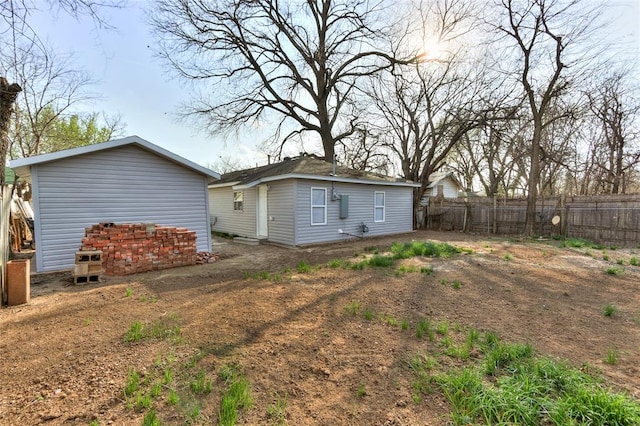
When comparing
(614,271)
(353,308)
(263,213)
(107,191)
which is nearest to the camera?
(353,308)

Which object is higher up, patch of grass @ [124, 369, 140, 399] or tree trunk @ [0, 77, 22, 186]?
tree trunk @ [0, 77, 22, 186]

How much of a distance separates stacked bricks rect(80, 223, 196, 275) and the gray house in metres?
0.97

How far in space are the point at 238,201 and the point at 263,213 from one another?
1965mm

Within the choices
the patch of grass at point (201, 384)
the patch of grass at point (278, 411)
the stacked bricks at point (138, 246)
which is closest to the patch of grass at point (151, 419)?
the patch of grass at point (201, 384)

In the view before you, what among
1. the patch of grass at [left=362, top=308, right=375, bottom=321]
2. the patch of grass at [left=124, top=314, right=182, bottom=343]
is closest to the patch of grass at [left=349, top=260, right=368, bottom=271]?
the patch of grass at [left=362, top=308, right=375, bottom=321]

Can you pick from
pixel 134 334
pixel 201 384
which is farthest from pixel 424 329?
pixel 134 334

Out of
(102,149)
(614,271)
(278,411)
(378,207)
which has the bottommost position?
(278,411)

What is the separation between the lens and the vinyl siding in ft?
32.2

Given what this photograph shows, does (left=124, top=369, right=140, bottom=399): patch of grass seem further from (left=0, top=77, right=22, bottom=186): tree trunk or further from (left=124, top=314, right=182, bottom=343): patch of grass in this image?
(left=0, top=77, right=22, bottom=186): tree trunk

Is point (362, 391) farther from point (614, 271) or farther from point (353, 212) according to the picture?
point (353, 212)

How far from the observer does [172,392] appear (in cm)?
222

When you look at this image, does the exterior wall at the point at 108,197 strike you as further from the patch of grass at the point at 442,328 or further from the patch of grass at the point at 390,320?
the patch of grass at the point at 442,328


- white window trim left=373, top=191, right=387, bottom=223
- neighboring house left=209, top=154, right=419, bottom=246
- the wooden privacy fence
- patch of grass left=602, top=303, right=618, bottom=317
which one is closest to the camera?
patch of grass left=602, top=303, right=618, bottom=317

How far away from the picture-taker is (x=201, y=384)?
2.31 metres
